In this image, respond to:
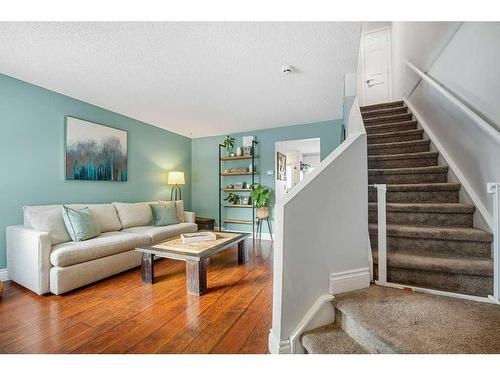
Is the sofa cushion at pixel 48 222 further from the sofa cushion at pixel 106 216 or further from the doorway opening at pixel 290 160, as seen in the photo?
the doorway opening at pixel 290 160

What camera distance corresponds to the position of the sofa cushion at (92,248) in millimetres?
2031

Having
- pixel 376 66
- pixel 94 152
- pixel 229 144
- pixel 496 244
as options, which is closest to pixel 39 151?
pixel 94 152

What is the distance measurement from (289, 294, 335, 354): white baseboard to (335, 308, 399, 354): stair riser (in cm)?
5

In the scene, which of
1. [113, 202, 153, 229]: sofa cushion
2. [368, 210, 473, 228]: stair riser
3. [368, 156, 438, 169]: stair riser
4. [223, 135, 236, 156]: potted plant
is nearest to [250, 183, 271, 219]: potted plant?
[223, 135, 236, 156]: potted plant

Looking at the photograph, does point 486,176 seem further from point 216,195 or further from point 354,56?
point 216,195

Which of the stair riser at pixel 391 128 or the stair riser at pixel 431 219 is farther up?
the stair riser at pixel 391 128

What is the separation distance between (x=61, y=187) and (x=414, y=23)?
5.17 metres

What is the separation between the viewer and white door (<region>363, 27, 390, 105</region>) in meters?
4.31

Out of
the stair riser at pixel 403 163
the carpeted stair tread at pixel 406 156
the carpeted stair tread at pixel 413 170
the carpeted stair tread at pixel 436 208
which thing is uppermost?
the carpeted stair tread at pixel 406 156

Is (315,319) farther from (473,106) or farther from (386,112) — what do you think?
(386,112)

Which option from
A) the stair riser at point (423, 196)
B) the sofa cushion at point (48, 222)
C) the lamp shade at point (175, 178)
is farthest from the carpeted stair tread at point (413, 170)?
the lamp shade at point (175, 178)

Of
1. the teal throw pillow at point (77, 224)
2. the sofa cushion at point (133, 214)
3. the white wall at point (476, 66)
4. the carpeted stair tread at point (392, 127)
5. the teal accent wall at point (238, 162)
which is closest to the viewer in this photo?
the white wall at point (476, 66)

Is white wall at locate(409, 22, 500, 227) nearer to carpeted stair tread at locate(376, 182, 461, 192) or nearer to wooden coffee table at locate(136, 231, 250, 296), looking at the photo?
carpeted stair tread at locate(376, 182, 461, 192)
